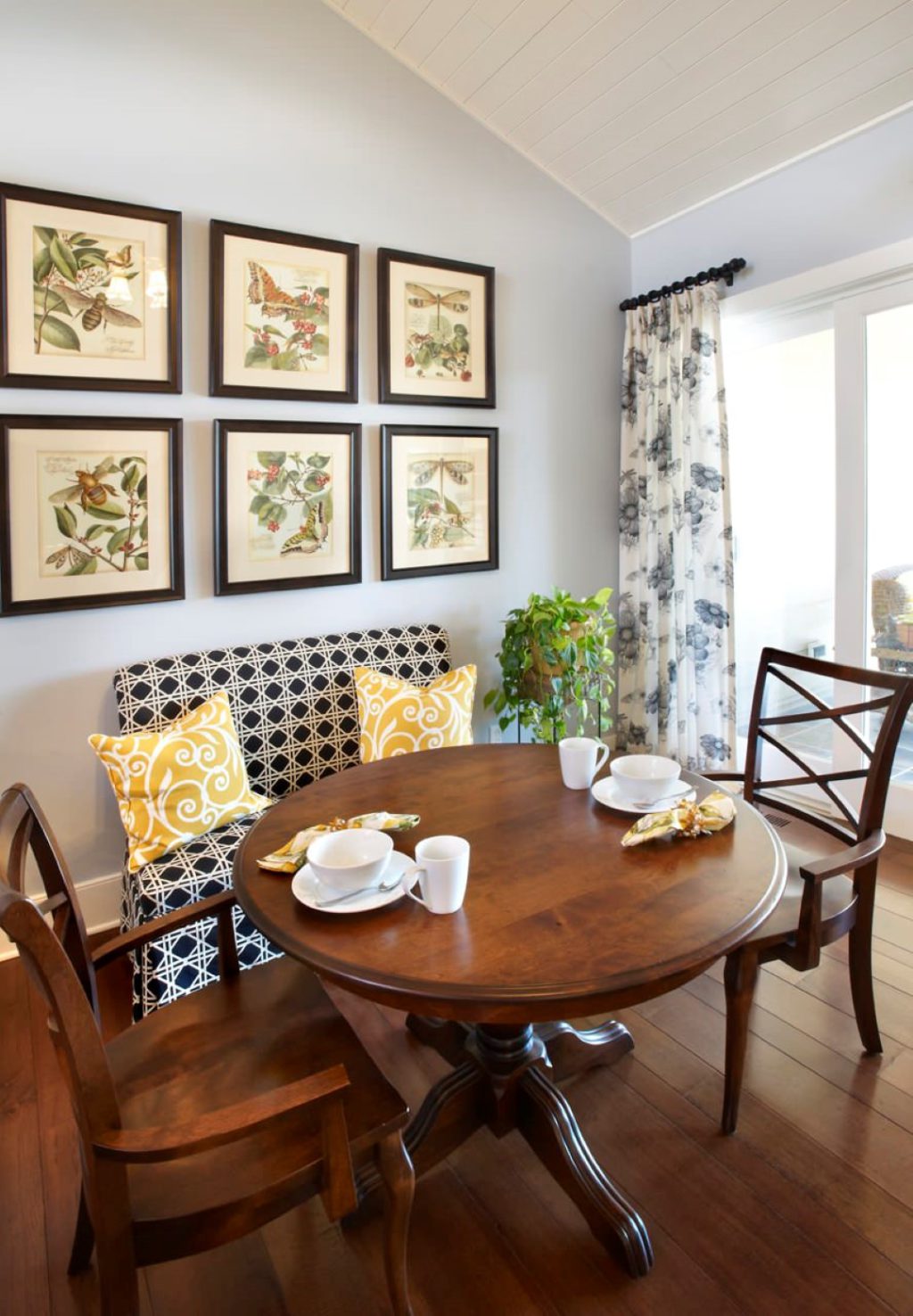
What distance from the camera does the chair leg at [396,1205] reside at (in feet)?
A: 3.73

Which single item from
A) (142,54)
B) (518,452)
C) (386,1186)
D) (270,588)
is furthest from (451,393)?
(386,1186)

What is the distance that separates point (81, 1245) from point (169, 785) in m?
1.07

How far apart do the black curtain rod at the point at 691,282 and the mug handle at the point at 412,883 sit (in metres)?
2.98

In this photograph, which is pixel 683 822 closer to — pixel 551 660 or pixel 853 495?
pixel 551 660

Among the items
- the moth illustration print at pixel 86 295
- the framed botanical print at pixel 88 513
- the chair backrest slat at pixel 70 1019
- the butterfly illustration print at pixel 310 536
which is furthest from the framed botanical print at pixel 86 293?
the chair backrest slat at pixel 70 1019

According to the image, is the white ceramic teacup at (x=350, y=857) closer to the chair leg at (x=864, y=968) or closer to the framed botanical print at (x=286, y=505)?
the chair leg at (x=864, y=968)

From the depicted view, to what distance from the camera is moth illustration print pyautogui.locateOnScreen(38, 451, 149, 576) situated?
237 cm

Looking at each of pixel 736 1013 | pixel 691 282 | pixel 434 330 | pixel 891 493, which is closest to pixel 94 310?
pixel 434 330

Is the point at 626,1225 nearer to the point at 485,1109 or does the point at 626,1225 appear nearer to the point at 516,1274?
the point at 516,1274

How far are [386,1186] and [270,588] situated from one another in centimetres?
205

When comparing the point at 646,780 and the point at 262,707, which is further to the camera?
the point at 262,707

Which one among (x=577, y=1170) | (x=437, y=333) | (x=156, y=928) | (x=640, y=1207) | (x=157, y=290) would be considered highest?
(x=437, y=333)

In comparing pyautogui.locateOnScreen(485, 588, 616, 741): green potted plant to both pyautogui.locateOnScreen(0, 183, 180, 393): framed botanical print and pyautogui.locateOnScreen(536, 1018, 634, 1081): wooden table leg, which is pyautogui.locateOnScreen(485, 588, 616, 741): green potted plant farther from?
pyautogui.locateOnScreen(0, 183, 180, 393): framed botanical print

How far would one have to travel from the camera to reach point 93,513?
245cm
